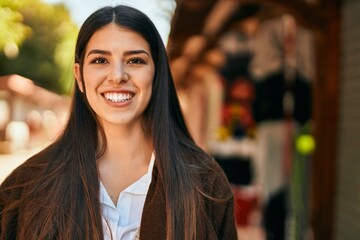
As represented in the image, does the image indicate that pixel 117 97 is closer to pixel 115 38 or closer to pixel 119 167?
pixel 115 38

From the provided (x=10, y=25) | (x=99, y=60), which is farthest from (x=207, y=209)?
(x=10, y=25)

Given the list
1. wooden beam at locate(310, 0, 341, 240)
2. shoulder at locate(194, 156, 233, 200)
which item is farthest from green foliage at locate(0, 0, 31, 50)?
wooden beam at locate(310, 0, 341, 240)

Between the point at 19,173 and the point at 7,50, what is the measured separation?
2.67 feet

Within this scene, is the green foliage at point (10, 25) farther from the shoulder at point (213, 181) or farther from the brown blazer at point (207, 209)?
the shoulder at point (213, 181)

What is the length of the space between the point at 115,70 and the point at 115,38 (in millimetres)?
138

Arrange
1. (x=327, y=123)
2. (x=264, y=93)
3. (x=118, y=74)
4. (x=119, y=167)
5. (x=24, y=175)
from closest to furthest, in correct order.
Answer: (x=118, y=74) → (x=24, y=175) → (x=119, y=167) → (x=327, y=123) → (x=264, y=93)

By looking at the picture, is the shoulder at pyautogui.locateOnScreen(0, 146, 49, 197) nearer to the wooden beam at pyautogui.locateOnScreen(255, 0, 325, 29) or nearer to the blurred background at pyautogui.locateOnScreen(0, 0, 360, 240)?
the blurred background at pyautogui.locateOnScreen(0, 0, 360, 240)

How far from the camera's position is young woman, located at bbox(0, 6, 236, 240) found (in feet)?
7.65

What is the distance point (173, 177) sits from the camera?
2.40 metres

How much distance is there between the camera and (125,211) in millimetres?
2393

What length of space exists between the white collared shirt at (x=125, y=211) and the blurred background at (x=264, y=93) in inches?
18.0

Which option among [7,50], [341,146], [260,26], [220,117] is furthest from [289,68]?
[7,50]

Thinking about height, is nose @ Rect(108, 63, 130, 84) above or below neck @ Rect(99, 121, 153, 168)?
above

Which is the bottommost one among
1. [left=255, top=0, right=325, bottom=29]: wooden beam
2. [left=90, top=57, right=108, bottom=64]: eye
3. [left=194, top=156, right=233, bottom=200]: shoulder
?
[left=194, top=156, right=233, bottom=200]: shoulder
